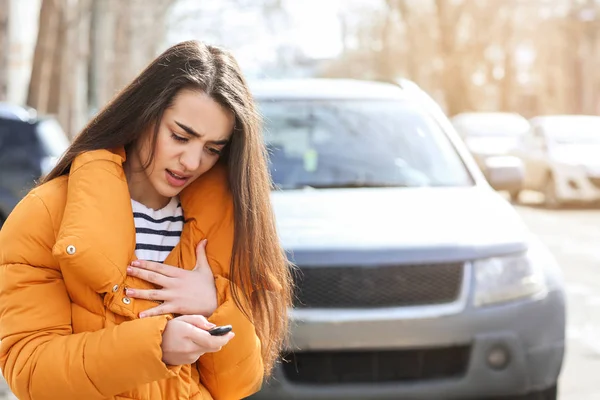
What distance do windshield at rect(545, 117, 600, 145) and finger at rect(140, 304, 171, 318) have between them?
17936mm

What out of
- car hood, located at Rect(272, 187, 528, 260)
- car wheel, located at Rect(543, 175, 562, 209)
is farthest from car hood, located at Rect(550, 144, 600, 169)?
car hood, located at Rect(272, 187, 528, 260)

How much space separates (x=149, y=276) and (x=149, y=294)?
0.04 m

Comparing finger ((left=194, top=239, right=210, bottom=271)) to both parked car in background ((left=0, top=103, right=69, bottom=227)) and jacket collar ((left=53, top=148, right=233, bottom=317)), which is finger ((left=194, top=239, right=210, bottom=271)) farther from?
parked car in background ((left=0, top=103, right=69, bottom=227))

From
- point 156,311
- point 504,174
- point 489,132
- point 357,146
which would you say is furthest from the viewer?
point 489,132

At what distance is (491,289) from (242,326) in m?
2.27

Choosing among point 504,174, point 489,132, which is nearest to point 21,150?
point 504,174

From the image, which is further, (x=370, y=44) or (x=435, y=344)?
(x=370, y=44)

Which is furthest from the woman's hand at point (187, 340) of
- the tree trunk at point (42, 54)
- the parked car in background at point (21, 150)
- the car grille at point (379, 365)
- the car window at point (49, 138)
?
the tree trunk at point (42, 54)

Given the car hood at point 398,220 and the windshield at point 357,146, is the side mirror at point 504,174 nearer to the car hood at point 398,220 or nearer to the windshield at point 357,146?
the windshield at point 357,146

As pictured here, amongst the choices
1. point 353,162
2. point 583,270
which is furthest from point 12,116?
point 353,162

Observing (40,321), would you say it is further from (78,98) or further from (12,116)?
(78,98)

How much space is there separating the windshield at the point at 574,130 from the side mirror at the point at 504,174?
1406 cm

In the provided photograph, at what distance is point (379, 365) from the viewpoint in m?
4.41

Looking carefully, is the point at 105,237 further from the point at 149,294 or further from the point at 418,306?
the point at 418,306
